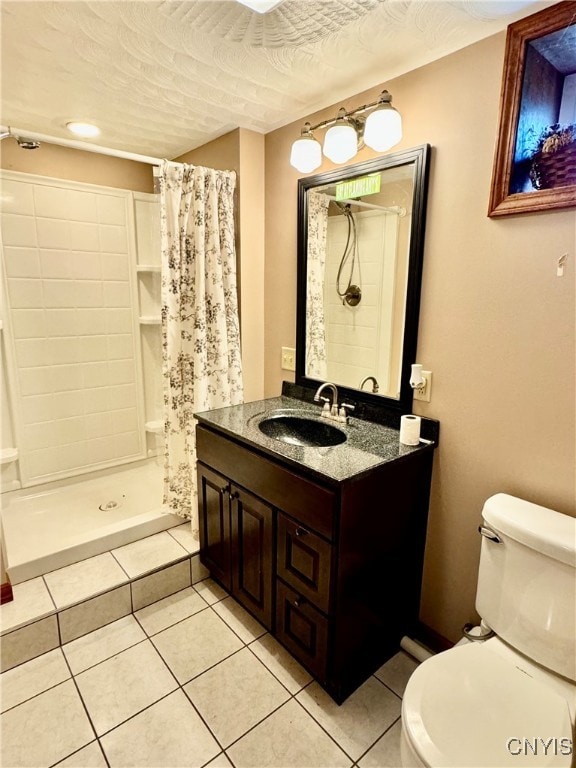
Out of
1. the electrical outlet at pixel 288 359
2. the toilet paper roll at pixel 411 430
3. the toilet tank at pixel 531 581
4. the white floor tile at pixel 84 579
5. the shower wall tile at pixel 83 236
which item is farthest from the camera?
the shower wall tile at pixel 83 236

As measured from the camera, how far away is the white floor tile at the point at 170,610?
1.88 m

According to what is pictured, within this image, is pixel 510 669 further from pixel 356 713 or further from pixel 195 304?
pixel 195 304

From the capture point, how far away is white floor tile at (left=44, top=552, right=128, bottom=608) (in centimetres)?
181

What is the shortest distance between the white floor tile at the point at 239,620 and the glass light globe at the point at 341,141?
79.0 inches

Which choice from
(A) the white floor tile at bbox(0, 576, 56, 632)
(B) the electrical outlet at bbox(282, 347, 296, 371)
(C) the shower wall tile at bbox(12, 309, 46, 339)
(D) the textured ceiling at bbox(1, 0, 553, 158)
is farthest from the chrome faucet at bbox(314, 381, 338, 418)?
(C) the shower wall tile at bbox(12, 309, 46, 339)

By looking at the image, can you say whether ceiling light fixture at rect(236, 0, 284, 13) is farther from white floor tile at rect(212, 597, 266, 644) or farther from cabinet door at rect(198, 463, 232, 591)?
white floor tile at rect(212, 597, 266, 644)

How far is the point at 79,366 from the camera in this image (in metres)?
2.70

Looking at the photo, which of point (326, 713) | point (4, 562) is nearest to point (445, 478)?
point (326, 713)

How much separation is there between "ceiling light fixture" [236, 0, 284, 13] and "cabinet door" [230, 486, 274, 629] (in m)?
1.61

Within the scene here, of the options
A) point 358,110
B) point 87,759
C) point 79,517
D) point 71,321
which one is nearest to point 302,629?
point 87,759

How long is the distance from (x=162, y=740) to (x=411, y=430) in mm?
1356

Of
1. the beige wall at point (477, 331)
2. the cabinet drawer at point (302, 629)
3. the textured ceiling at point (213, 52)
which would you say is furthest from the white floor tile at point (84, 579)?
the textured ceiling at point (213, 52)

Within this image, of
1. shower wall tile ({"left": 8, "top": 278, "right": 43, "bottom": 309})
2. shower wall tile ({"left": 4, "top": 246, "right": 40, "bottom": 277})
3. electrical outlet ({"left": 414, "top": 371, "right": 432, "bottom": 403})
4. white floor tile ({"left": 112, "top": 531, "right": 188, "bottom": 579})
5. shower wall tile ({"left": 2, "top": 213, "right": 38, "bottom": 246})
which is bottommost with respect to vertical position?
white floor tile ({"left": 112, "top": 531, "right": 188, "bottom": 579})

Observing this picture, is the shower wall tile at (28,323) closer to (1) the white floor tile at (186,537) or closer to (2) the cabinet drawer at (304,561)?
(1) the white floor tile at (186,537)
